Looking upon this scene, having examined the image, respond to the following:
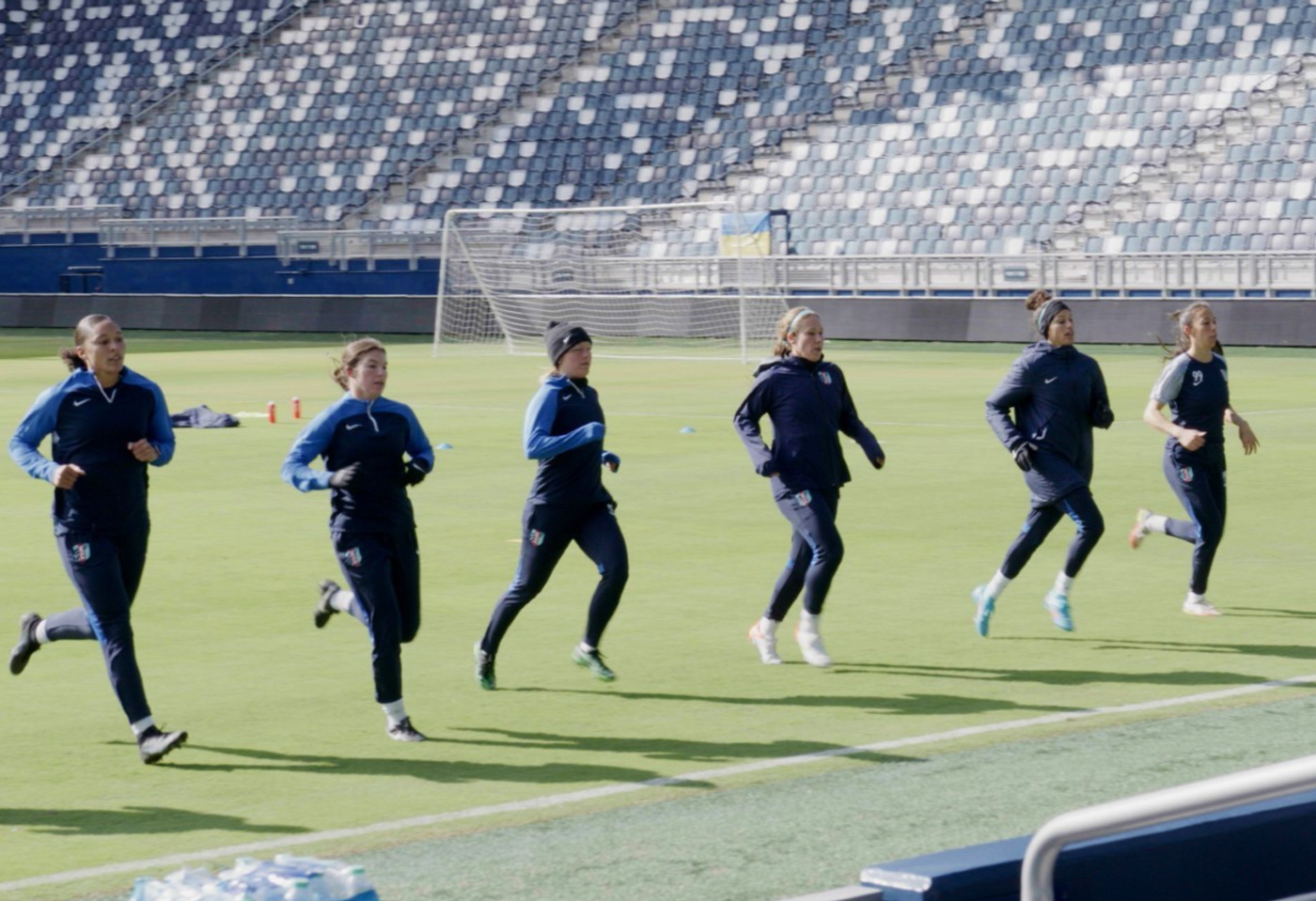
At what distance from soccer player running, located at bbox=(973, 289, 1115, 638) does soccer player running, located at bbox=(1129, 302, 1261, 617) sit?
581 millimetres

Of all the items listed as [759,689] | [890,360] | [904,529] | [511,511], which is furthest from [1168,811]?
[890,360]

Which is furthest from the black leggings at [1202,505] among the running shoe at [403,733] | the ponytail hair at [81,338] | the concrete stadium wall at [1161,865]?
the concrete stadium wall at [1161,865]

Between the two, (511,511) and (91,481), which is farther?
(511,511)

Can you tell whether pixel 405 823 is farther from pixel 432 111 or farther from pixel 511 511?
pixel 432 111

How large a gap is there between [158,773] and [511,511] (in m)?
8.47

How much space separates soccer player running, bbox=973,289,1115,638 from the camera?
11.5 m

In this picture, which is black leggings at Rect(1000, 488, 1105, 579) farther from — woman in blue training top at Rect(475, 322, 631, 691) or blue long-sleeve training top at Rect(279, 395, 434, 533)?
blue long-sleeve training top at Rect(279, 395, 434, 533)

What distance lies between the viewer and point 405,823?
774 centimetres

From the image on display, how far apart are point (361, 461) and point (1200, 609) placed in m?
5.25

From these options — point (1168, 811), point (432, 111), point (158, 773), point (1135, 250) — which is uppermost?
point (432, 111)

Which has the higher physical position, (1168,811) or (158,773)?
(1168,811)

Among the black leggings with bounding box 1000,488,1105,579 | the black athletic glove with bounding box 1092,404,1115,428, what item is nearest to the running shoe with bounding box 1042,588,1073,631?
the black leggings with bounding box 1000,488,1105,579

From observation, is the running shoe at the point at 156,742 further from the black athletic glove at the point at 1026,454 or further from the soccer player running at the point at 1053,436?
the black athletic glove at the point at 1026,454

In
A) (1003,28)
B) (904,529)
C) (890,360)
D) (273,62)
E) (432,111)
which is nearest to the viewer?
(904,529)
